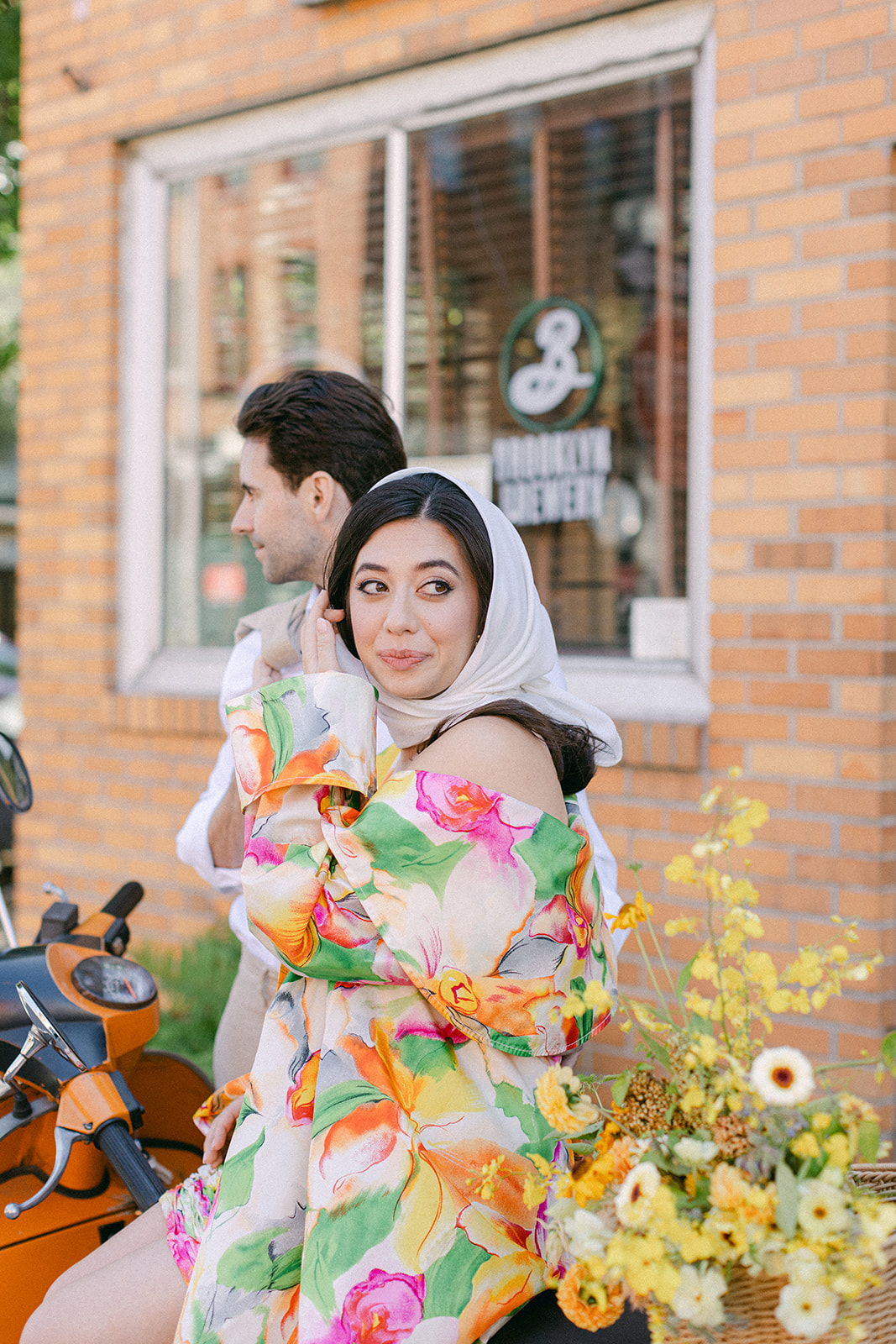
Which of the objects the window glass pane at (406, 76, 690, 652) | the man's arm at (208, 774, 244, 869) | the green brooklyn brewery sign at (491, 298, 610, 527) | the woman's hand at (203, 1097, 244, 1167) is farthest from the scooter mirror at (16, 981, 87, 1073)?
the green brooklyn brewery sign at (491, 298, 610, 527)

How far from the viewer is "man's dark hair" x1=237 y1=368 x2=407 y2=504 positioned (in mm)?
2363

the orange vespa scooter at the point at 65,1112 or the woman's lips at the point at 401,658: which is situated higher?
the woman's lips at the point at 401,658

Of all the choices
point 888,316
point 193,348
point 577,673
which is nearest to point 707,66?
point 888,316

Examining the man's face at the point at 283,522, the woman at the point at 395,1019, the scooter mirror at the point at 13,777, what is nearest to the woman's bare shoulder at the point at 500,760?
the woman at the point at 395,1019

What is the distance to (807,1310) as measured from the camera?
1054mm

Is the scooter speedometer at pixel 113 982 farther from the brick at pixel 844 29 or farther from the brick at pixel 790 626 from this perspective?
the brick at pixel 844 29

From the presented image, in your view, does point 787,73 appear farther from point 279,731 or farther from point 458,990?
point 458,990

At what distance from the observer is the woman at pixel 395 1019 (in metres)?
1.46

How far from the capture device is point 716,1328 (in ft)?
3.75

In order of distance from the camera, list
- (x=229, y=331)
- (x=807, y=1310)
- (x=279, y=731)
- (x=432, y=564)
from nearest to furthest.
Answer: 1. (x=807, y=1310)
2. (x=279, y=731)
3. (x=432, y=564)
4. (x=229, y=331)

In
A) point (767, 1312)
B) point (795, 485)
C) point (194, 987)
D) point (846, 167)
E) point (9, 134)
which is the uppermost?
point (9, 134)

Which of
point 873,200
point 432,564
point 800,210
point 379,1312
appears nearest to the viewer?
point 379,1312

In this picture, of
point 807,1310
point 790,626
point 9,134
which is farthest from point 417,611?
point 9,134

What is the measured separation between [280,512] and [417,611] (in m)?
0.74
